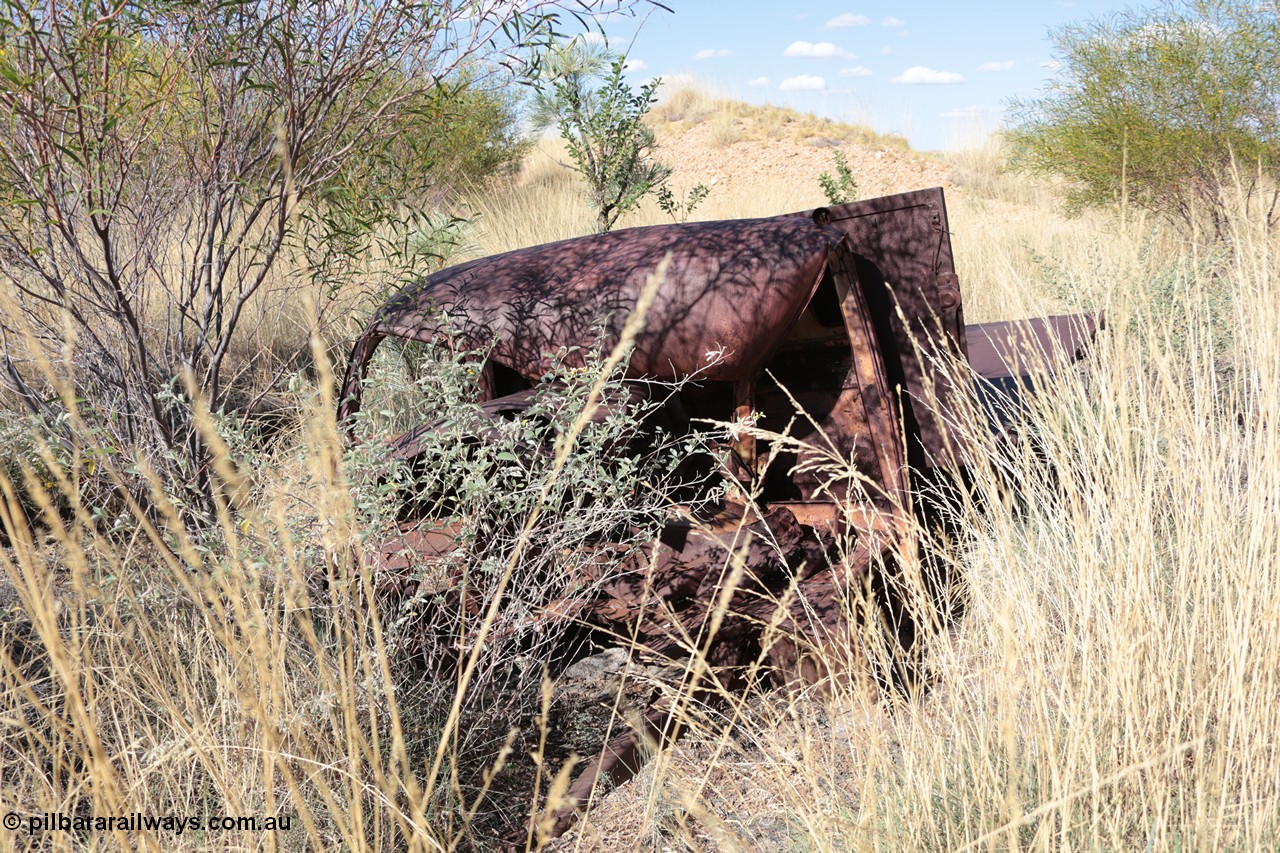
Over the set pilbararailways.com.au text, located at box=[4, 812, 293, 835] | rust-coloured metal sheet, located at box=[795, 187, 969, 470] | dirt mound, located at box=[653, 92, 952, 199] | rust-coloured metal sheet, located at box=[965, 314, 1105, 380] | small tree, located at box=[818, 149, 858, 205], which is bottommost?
pilbararailways.com.au text, located at box=[4, 812, 293, 835]

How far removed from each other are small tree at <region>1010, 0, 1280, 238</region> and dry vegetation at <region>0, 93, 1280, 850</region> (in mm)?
8270

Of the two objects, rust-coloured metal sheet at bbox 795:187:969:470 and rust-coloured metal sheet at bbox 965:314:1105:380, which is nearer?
rust-coloured metal sheet at bbox 795:187:969:470

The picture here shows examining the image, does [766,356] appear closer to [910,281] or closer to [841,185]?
[910,281]

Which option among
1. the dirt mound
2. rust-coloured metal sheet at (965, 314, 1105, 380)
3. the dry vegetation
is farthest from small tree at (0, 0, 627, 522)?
the dirt mound

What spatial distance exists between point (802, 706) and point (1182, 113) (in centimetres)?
994

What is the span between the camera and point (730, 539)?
2.56m

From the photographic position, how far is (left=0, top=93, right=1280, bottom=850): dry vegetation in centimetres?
138

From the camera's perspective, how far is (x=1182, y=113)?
31.3ft

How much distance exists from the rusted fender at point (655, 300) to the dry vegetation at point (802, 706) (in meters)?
0.74

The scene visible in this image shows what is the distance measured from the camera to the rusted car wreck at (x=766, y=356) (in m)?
2.56

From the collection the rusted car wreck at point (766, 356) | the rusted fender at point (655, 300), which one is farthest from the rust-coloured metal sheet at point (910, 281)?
the rusted fender at point (655, 300)

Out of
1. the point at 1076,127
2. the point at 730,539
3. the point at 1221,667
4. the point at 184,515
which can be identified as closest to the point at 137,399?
the point at 184,515

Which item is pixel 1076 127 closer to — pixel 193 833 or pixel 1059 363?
pixel 1059 363

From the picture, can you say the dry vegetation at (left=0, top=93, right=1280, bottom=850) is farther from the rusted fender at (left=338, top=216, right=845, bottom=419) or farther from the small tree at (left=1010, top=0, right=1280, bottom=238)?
the small tree at (left=1010, top=0, right=1280, bottom=238)
